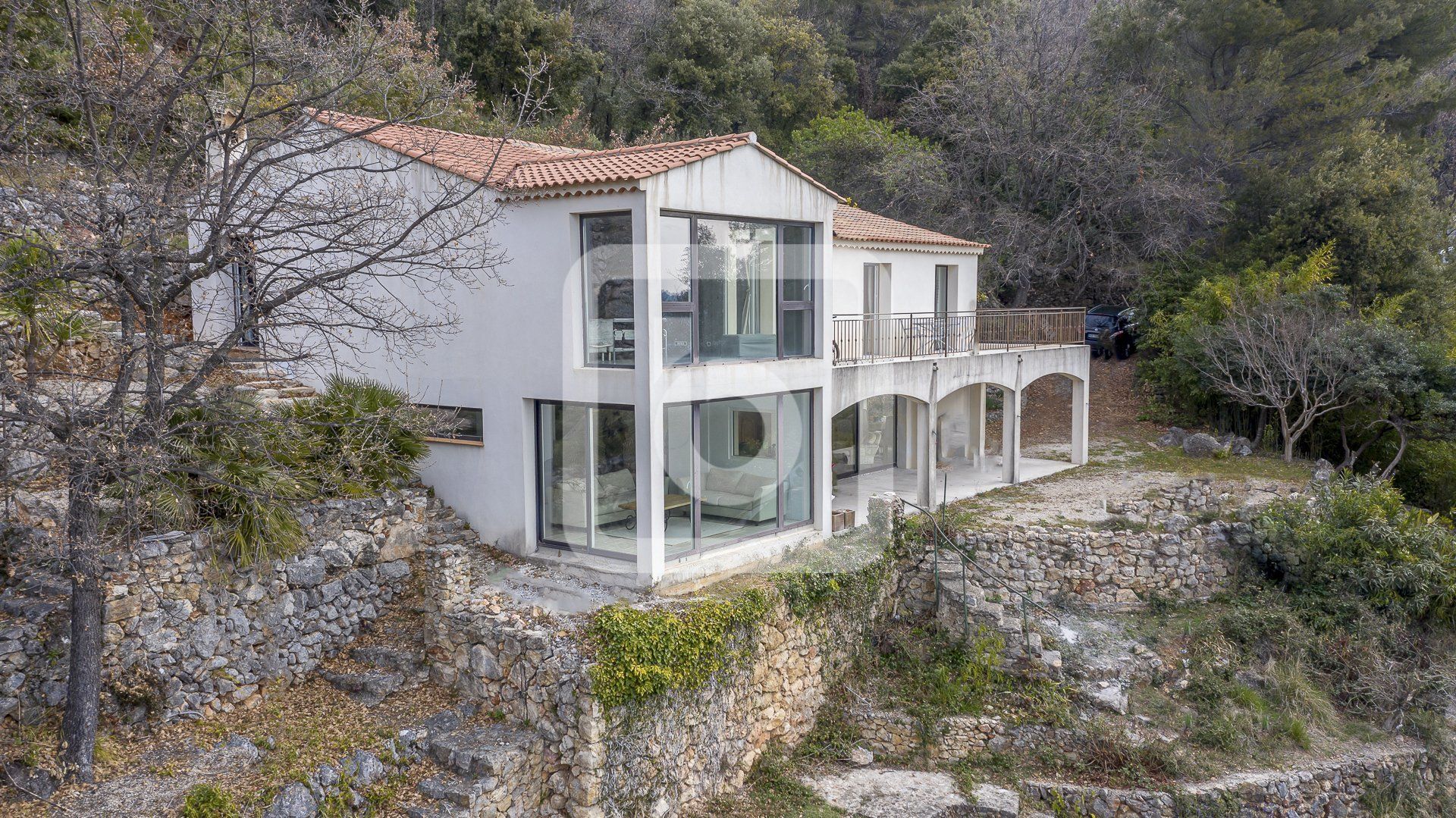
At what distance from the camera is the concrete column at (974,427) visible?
22641 mm

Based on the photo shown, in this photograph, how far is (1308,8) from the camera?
2689 centimetres

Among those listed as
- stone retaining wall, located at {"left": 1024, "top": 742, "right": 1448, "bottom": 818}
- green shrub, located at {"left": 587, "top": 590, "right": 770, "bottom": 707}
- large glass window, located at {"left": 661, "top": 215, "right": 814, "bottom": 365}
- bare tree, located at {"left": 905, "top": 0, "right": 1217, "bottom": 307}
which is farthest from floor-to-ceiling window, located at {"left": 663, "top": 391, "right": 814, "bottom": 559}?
bare tree, located at {"left": 905, "top": 0, "right": 1217, "bottom": 307}

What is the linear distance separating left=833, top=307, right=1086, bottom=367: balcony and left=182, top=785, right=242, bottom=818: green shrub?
10937 mm

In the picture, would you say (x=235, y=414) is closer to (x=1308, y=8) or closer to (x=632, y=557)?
(x=632, y=557)

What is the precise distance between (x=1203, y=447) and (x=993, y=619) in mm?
11556

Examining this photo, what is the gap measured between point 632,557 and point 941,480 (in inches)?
381

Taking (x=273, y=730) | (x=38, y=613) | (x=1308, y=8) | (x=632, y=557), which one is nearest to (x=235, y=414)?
(x=38, y=613)

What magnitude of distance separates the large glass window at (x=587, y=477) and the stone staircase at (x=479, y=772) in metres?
3.25

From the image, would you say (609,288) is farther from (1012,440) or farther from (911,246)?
(1012,440)

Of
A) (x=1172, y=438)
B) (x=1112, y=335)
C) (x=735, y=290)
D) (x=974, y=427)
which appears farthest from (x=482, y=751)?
(x=1112, y=335)

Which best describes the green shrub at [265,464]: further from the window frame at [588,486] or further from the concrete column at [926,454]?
the concrete column at [926,454]

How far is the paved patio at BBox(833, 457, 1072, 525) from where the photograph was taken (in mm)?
18625

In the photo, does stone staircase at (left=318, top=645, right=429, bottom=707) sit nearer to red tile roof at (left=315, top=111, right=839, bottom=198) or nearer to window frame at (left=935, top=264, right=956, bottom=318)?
red tile roof at (left=315, top=111, right=839, bottom=198)

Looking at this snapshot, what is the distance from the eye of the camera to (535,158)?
15.1 metres
